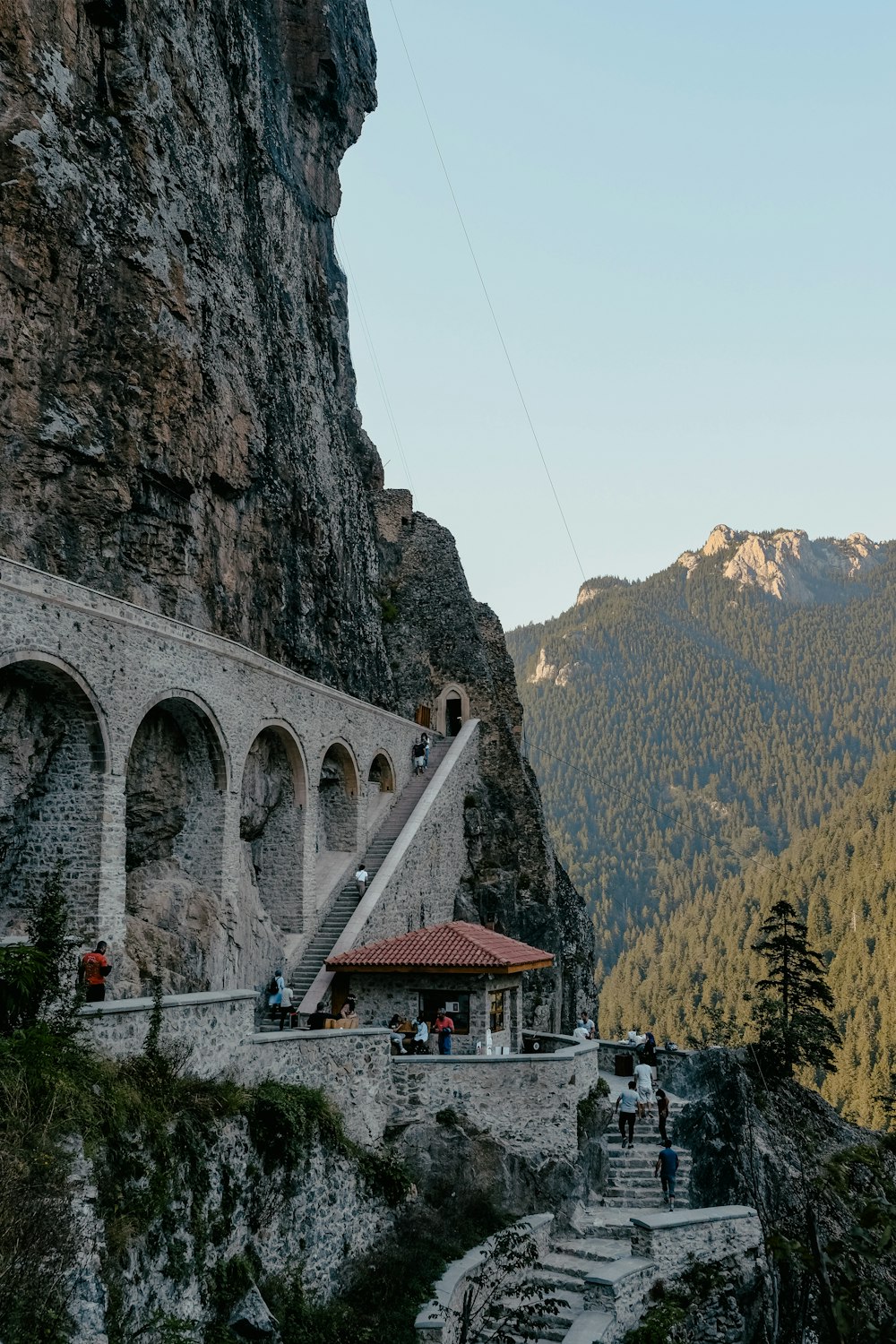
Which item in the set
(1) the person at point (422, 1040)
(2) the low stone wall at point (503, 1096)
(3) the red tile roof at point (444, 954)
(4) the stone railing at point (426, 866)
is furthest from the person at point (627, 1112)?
(4) the stone railing at point (426, 866)

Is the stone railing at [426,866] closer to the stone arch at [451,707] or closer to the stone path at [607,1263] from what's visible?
the stone arch at [451,707]

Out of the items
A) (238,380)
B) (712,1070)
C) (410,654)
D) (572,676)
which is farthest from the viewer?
(572,676)

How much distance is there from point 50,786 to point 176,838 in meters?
3.86

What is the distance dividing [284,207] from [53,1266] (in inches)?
1235

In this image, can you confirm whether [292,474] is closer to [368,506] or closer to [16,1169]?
[368,506]

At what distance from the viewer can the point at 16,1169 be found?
9.10 m

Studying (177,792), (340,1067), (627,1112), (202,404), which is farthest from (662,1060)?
(202,404)

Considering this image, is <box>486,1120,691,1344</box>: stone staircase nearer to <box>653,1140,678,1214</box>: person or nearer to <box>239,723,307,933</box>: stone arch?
<box>653,1140,678,1214</box>: person

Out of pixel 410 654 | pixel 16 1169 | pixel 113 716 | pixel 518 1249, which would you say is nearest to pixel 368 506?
pixel 410 654

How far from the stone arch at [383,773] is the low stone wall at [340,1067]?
1405cm

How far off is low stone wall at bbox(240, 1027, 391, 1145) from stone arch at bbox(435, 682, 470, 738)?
2098cm

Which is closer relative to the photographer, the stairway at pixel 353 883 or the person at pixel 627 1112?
the person at pixel 627 1112

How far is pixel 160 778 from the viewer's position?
21516mm

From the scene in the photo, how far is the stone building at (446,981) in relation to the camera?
2025 cm
